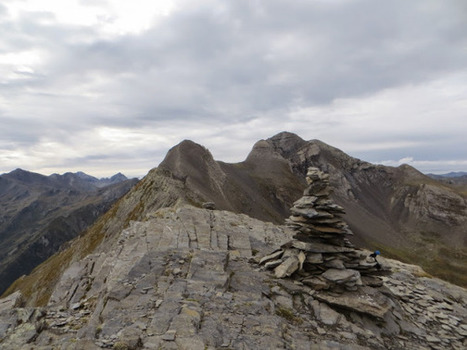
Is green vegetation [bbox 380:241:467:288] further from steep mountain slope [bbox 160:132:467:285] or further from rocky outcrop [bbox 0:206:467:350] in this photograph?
rocky outcrop [bbox 0:206:467:350]

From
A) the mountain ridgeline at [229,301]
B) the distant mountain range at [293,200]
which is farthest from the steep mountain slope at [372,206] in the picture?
the mountain ridgeline at [229,301]

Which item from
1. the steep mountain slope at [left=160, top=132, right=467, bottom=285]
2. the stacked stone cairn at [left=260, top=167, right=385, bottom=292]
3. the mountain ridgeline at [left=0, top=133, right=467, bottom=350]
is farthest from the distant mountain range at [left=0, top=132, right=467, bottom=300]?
the stacked stone cairn at [left=260, top=167, right=385, bottom=292]

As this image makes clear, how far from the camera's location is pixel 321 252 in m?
19.5

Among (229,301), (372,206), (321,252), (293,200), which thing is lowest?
(372,206)

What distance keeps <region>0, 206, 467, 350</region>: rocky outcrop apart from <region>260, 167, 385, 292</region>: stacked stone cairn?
79cm

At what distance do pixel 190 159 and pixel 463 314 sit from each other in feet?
313

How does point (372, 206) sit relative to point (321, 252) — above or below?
below

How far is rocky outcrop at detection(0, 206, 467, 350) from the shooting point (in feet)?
41.5

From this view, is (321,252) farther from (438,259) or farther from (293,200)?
(438,259)

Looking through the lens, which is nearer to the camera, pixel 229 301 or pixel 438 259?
pixel 229 301

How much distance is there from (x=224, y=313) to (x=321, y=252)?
29.8 ft

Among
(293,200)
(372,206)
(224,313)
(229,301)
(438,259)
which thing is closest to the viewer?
(224,313)

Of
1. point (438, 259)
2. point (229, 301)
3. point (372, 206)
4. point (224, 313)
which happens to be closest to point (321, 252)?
point (229, 301)

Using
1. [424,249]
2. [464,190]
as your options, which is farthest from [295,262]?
[464,190]
